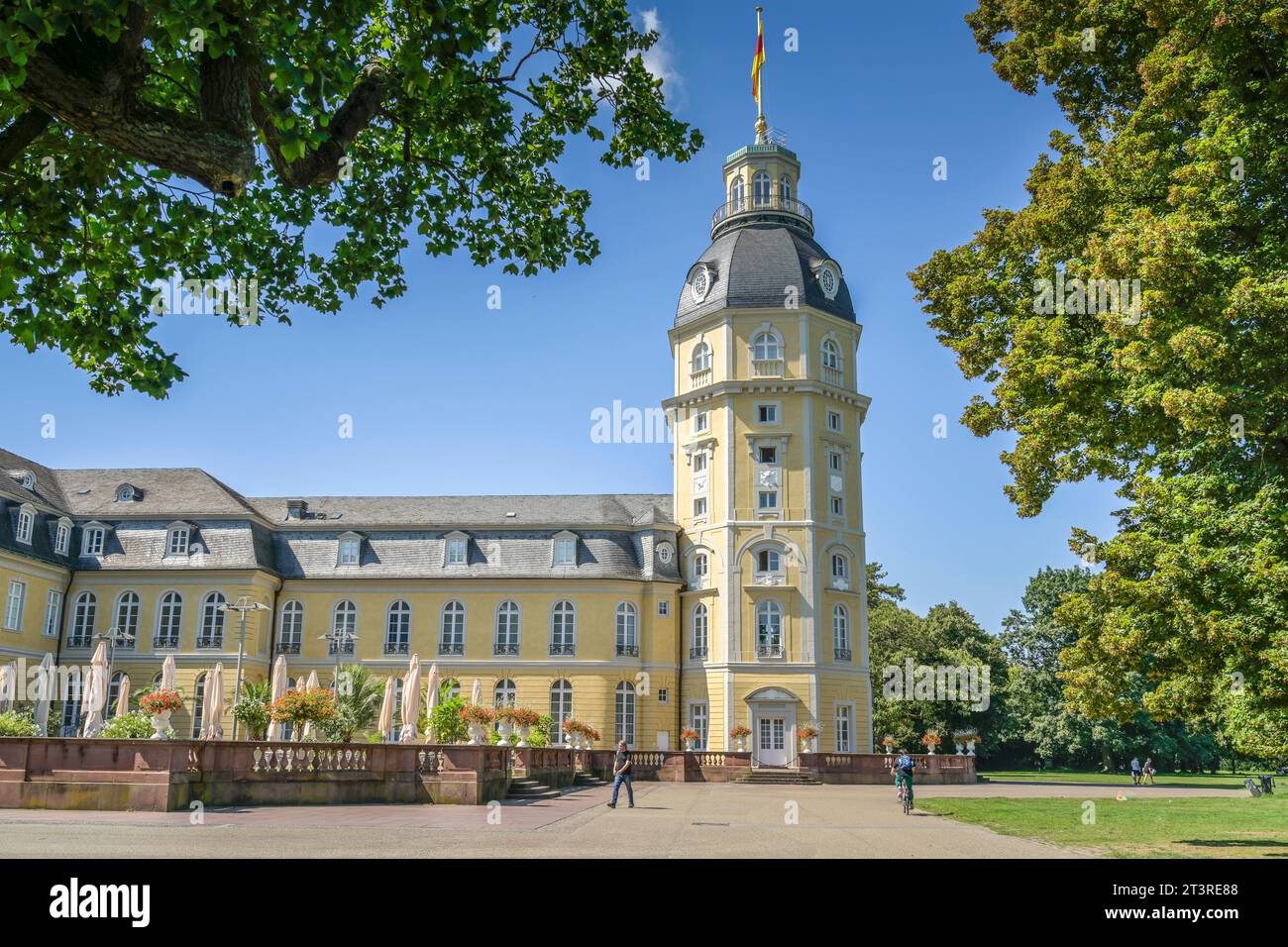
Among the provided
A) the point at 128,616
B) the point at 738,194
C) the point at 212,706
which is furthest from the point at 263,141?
the point at 738,194

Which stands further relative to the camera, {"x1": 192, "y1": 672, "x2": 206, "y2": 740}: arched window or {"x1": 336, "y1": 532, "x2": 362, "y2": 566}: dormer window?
{"x1": 336, "y1": 532, "x2": 362, "y2": 566}: dormer window

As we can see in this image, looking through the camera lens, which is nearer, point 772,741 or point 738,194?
point 772,741

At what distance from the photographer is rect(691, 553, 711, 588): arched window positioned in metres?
47.3

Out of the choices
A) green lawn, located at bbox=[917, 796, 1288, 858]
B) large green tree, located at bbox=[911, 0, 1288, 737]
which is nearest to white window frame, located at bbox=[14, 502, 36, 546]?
green lawn, located at bbox=[917, 796, 1288, 858]

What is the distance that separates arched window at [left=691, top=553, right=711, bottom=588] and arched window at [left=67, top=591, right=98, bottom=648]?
27.7 m

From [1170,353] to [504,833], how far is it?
38.2 ft

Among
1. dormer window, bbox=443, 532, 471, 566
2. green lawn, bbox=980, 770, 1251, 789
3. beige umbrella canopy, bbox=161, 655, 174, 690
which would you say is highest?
dormer window, bbox=443, 532, 471, 566

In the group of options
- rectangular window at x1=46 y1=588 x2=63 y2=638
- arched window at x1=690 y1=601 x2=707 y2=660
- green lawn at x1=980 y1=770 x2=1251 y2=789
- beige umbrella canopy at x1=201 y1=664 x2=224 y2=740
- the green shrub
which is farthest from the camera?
arched window at x1=690 y1=601 x2=707 y2=660

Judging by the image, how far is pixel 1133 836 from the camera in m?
16.2

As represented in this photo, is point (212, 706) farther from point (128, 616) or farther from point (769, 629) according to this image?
point (769, 629)

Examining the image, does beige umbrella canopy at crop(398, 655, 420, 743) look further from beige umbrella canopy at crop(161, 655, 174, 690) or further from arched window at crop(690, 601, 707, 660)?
arched window at crop(690, 601, 707, 660)

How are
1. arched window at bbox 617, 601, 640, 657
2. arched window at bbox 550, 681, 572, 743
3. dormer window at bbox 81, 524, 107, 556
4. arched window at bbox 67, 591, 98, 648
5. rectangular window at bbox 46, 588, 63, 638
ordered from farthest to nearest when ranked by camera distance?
arched window at bbox 617, 601, 640, 657, dormer window at bbox 81, 524, 107, 556, arched window at bbox 550, 681, 572, 743, arched window at bbox 67, 591, 98, 648, rectangular window at bbox 46, 588, 63, 638

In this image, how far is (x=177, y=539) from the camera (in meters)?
46.0

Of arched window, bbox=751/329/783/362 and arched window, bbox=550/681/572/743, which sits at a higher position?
arched window, bbox=751/329/783/362
